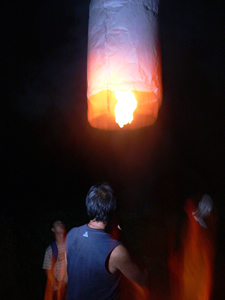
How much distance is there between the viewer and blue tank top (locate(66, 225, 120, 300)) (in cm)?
99

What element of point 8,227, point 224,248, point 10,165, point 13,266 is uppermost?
point 10,165

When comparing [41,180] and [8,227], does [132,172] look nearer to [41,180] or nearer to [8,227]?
[41,180]

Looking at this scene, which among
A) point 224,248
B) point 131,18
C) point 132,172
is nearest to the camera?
point 131,18

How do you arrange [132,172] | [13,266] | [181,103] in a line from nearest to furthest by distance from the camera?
1. [13,266]
2. [181,103]
3. [132,172]

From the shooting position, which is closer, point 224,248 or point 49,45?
point 49,45

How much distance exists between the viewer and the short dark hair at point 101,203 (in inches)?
45.0

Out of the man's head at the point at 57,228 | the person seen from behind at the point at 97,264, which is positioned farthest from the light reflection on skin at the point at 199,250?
the man's head at the point at 57,228

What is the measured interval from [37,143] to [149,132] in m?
1.71

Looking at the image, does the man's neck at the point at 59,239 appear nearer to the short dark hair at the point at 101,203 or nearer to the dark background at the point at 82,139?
the short dark hair at the point at 101,203

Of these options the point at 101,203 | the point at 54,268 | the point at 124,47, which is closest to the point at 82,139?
the point at 54,268

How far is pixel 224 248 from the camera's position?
3.97 meters

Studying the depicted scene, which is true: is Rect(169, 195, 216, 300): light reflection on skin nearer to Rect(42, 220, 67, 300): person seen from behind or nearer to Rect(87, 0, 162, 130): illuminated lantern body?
Rect(42, 220, 67, 300): person seen from behind

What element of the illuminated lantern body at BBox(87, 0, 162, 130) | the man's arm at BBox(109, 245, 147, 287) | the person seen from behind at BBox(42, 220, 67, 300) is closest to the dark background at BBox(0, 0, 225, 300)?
the person seen from behind at BBox(42, 220, 67, 300)

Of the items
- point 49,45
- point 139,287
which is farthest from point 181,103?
point 139,287
